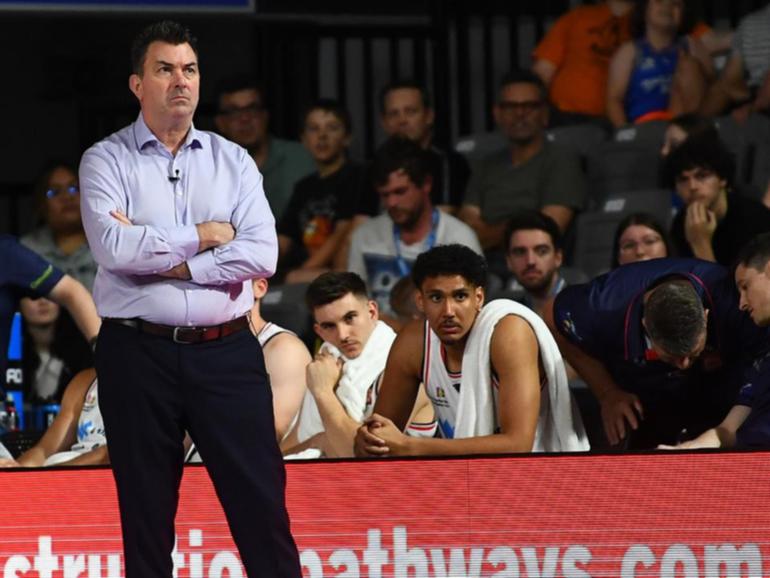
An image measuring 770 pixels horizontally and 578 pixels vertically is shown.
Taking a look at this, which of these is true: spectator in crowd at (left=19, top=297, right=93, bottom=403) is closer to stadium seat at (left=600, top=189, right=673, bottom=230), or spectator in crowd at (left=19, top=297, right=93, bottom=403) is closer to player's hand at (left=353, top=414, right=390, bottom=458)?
player's hand at (left=353, top=414, right=390, bottom=458)

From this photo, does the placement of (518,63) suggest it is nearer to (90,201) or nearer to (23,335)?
(23,335)

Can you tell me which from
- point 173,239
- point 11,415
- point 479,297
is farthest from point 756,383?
point 11,415

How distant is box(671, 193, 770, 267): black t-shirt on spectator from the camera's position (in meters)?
7.56

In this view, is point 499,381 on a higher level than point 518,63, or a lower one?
lower

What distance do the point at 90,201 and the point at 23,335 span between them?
359 centimetres

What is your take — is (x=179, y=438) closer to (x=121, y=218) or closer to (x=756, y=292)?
(x=121, y=218)

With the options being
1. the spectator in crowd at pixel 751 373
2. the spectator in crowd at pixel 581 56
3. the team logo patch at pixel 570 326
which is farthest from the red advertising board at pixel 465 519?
the spectator in crowd at pixel 581 56

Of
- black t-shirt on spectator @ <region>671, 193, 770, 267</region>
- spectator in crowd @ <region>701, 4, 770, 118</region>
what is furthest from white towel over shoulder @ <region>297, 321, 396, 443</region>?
spectator in crowd @ <region>701, 4, 770, 118</region>

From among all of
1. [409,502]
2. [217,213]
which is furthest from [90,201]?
[409,502]

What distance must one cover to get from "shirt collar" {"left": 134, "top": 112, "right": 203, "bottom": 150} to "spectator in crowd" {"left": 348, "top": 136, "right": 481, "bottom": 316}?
3.52m

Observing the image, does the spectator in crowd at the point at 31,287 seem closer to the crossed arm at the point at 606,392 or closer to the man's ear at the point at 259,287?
the man's ear at the point at 259,287

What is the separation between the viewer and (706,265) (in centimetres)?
630

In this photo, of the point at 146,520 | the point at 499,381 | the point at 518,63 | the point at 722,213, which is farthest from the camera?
the point at 518,63

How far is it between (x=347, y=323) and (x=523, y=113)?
8.25ft
